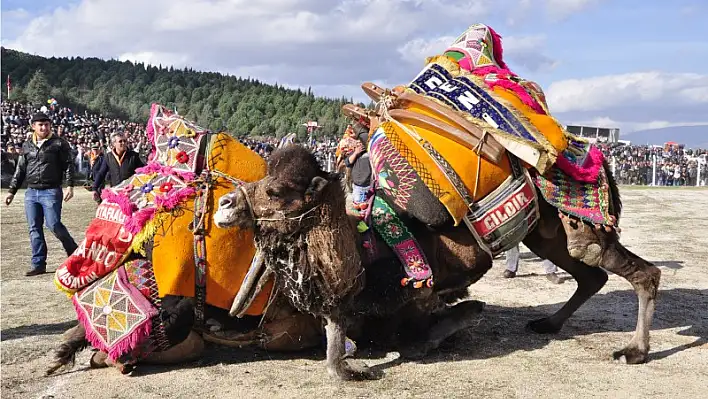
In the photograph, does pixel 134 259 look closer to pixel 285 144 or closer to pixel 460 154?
pixel 285 144

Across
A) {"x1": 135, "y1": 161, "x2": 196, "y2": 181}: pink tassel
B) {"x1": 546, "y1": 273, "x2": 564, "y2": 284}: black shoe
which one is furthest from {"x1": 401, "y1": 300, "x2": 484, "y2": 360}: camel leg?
{"x1": 546, "y1": 273, "x2": 564, "y2": 284}: black shoe

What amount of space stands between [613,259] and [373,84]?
2381 millimetres

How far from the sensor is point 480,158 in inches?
200

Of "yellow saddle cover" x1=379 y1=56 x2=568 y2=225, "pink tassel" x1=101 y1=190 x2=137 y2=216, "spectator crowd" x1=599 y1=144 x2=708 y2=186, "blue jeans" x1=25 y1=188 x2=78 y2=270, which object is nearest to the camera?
"pink tassel" x1=101 y1=190 x2=137 y2=216

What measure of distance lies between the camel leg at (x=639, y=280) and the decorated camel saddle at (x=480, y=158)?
0.93 ft

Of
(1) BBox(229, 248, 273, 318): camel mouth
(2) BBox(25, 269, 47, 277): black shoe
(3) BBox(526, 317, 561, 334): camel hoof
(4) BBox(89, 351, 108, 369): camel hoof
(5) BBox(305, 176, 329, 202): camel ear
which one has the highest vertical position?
(5) BBox(305, 176, 329, 202): camel ear

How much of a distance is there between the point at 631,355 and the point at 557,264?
1046mm

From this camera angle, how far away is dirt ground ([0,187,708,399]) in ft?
15.1

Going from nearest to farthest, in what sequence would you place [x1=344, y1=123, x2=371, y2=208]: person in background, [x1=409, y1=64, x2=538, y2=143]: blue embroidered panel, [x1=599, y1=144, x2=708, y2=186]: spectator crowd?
1. [x1=409, y1=64, x2=538, y2=143]: blue embroidered panel
2. [x1=344, y1=123, x2=371, y2=208]: person in background
3. [x1=599, y1=144, x2=708, y2=186]: spectator crowd

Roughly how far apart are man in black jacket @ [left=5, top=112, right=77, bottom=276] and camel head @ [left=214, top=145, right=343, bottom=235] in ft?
17.8

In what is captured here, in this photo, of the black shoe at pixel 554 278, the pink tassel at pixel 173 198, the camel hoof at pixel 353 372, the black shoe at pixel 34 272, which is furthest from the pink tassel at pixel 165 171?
Answer: the black shoe at pixel 554 278

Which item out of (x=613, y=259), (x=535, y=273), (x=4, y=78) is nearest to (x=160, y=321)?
(x=613, y=259)

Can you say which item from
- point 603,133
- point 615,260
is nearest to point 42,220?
point 615,260

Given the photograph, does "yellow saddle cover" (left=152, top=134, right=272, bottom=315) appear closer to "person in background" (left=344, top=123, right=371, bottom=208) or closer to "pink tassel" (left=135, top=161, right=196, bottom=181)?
"pink tassel" (left=135, top=161, right=196, bottom=181)
